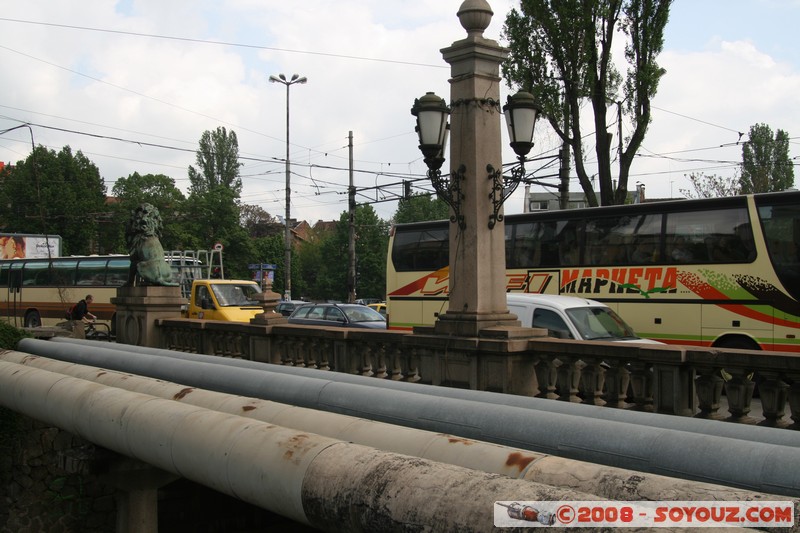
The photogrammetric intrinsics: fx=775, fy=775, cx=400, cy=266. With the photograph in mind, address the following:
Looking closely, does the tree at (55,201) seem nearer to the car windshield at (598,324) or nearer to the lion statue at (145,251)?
the lion statue at (145,251)

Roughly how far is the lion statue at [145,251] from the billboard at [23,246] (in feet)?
100.0

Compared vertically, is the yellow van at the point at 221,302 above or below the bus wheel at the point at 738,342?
above

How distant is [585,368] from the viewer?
7.81 m

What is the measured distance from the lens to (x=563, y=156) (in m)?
23.4

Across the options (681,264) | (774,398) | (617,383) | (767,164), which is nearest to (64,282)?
(681,264)

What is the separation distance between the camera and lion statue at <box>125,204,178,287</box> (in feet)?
45.8

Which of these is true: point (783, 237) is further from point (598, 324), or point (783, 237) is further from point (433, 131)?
point (433, 131)

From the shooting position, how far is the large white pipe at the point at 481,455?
2.86m

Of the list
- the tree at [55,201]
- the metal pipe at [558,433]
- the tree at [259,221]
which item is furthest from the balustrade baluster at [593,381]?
the tree at [259,221]

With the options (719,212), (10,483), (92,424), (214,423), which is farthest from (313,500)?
(719,212)

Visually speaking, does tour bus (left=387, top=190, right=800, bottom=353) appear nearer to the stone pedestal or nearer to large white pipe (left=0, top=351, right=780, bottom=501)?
the stone pedestal

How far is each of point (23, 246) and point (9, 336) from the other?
3607cm

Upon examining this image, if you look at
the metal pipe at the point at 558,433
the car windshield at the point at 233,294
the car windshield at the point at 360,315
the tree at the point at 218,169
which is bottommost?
the metal pipe at the point at 558,433

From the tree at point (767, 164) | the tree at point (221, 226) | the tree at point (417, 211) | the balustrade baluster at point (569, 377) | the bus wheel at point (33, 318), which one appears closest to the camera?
the balustrade baluster at point (569, 377)
